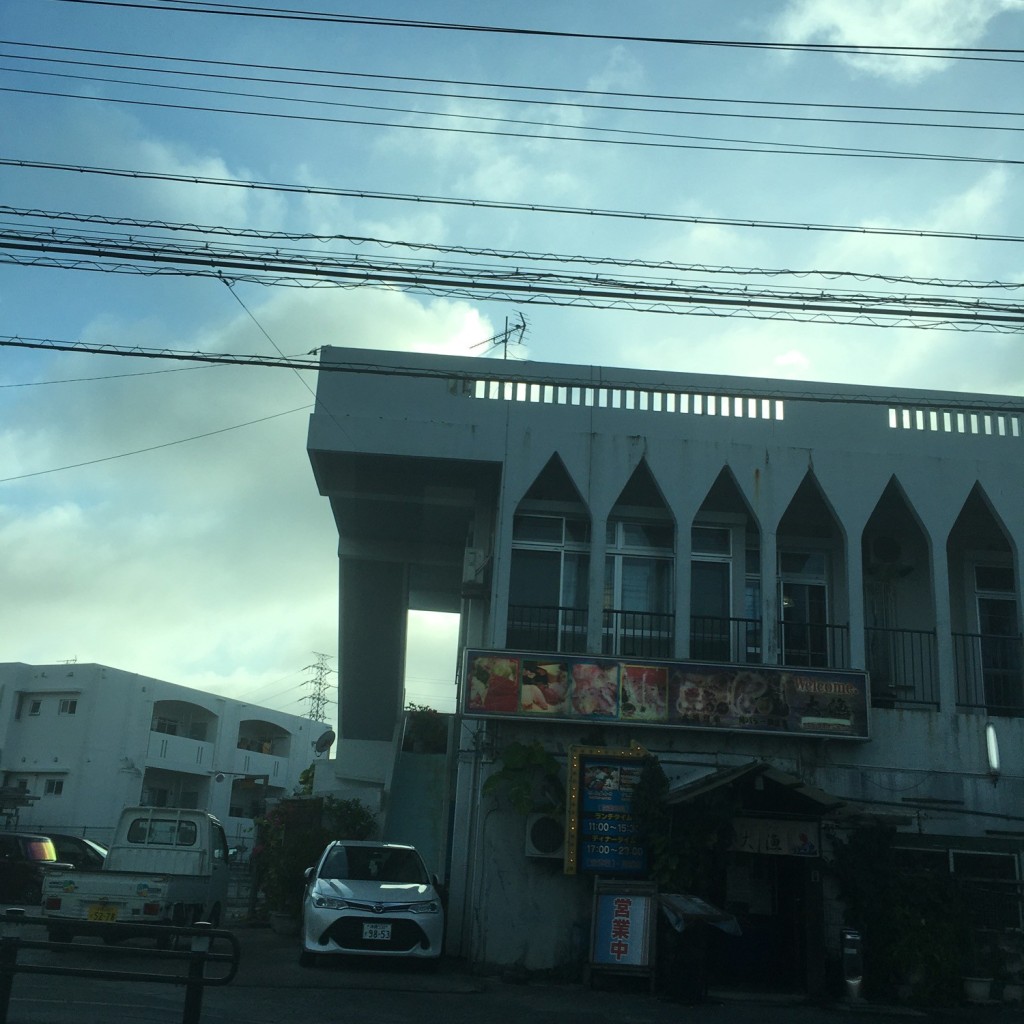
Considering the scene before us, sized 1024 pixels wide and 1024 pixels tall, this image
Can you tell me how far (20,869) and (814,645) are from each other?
629 inches

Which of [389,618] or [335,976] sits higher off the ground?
[389,618]

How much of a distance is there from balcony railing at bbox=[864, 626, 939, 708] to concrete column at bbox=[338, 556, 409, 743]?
10.8 meters

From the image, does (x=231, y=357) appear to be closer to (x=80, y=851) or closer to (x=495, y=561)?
(x=495, y=561)

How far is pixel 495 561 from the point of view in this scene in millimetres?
16516

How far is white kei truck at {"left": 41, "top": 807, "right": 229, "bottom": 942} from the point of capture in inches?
511

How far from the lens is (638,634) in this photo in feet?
56.4

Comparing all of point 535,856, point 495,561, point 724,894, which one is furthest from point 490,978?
point 495,561

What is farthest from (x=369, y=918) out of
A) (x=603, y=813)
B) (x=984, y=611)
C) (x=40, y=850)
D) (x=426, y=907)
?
(x=40, y=850)

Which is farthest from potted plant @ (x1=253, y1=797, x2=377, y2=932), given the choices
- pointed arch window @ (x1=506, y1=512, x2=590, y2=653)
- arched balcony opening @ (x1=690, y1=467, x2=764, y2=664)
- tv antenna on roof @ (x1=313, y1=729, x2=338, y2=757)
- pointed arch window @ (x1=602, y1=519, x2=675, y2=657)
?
arched balcony opening @ (x1=690, y1=467, x2=764, y2=664)

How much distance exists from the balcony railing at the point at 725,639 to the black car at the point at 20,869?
44.8 feet

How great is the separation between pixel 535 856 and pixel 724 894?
2634 mm

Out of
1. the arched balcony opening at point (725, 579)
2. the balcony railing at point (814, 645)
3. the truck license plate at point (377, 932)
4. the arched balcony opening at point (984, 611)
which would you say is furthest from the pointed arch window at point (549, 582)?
the arched balcony opening at point (984, 611)

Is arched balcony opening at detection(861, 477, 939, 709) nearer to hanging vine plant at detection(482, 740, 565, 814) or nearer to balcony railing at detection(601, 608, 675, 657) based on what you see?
balcony railing at detection(601, 608, 675, 657)

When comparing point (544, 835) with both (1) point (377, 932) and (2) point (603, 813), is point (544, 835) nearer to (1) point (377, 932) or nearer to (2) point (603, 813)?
(2) point (603, 813)
